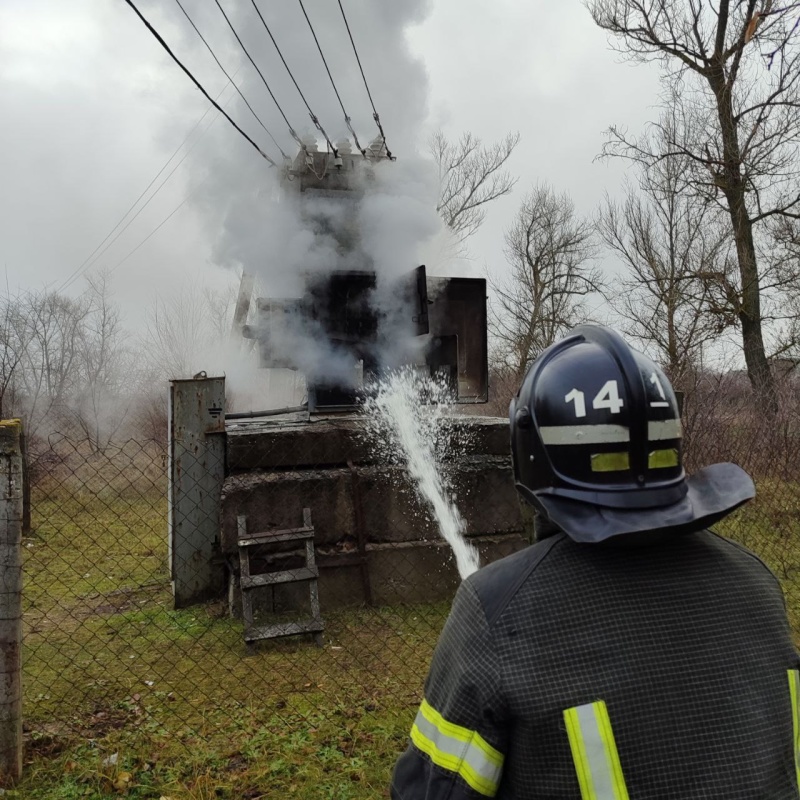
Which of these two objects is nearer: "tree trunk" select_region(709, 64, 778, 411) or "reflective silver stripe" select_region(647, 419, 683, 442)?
"reflective silver stripe" select_region(647, 419, 683, 442)

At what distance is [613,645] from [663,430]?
474 mm

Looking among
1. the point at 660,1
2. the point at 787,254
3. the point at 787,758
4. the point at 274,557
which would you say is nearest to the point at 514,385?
the point at 787,254

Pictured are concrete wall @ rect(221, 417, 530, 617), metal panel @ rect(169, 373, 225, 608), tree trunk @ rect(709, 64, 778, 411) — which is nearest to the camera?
concrete wall @ rect(221, 417, 530, 617)

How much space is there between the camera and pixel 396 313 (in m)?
8.45

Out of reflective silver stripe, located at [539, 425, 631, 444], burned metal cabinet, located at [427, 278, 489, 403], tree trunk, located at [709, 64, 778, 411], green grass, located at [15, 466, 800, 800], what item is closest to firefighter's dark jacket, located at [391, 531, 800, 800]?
reflective silver stripe, located at [539, 425, 631, 444]

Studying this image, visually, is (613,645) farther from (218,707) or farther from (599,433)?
(218,707)

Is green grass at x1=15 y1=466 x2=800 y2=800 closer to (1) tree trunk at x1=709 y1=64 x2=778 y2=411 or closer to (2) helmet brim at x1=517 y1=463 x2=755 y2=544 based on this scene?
(2) helmet brim at x1=517 y1=463 x2=755 y2=544

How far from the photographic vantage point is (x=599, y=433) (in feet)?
4.50

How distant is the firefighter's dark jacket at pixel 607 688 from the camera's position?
1.16m

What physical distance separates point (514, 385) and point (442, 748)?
68.2 ft

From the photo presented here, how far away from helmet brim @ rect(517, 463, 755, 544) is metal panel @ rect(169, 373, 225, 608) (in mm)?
5126

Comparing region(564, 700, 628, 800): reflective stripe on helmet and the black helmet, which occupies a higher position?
the black helmet

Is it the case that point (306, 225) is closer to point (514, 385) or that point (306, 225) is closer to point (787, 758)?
point (787, 758)

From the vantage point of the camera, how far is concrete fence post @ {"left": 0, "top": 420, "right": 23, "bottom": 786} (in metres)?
3.09
